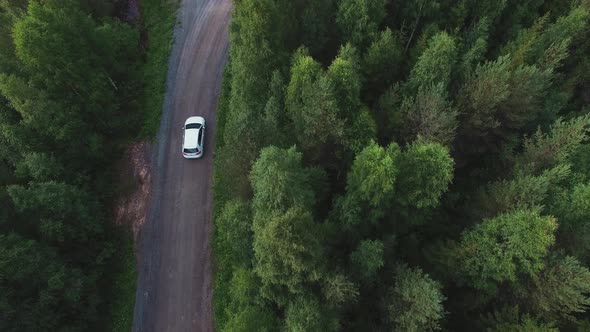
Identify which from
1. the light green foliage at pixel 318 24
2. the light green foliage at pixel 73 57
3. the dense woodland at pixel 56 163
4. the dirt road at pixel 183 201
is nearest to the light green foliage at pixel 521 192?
the light green foliage at pixel 318 24

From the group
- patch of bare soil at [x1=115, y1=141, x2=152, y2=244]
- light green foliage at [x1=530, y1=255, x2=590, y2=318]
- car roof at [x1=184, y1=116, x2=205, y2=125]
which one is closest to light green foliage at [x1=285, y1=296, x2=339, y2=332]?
light green foliage at [x1=530, y1=255, x2=590, y2=318]

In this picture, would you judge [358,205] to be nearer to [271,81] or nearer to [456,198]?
[456,198]

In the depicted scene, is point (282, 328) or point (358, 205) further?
point (358, 205)

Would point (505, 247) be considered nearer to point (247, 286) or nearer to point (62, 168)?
point (247, 286)

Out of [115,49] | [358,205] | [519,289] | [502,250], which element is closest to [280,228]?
[358,205]

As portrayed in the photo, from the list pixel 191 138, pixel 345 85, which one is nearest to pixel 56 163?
pixel 191 138

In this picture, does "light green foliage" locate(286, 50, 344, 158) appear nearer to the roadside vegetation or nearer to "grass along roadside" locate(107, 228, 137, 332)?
the roadside vegetation

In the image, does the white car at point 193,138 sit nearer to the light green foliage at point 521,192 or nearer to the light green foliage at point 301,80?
the light green foliage at point 301,80
